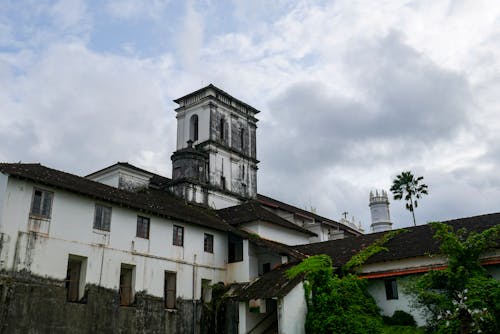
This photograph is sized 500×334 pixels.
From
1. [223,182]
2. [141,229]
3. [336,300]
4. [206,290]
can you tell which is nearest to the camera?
[336,300]

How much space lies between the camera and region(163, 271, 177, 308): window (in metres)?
29.5

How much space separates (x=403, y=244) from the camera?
3069 cm

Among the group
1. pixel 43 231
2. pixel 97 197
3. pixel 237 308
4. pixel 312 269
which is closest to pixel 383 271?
pixel 312 269

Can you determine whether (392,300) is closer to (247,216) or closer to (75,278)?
(247,216)

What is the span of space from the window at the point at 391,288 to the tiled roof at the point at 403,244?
Answer: 1.22 metres

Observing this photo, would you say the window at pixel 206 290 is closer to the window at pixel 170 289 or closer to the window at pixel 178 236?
the window at pixel 170 289

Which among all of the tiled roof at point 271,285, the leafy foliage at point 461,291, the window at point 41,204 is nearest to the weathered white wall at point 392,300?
the leafy foliage at point 461,291

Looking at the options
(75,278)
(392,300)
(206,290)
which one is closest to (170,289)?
(206,290)

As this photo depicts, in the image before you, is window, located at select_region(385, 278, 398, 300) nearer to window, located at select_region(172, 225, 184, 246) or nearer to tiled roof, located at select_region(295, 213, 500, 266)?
tiled roof, located at select_region(295, 213, 500, 266)

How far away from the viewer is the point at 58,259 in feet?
80.2

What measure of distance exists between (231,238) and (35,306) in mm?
14431

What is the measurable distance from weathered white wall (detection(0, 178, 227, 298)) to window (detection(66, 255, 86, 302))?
1.15 feet

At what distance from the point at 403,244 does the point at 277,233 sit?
Result: 960cm

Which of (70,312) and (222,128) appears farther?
(222,128)
